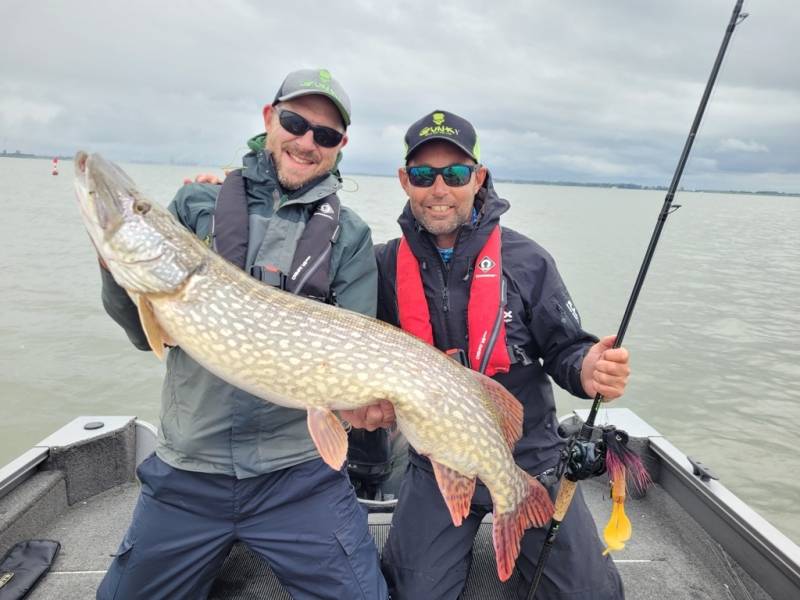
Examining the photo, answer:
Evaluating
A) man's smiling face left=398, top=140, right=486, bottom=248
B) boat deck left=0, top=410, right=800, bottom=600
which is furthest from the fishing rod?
man's smiling face left=398, top=140, right=486, bottom=248

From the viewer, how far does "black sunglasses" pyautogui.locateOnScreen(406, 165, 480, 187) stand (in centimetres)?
308

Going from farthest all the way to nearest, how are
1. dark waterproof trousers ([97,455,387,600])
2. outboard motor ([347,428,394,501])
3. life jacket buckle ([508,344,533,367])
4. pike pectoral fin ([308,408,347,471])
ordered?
outboard motor ([347,428,394,501]) → life jacket buckle ([508,344,533,367]) → dark waterproof trousers ([97,455,387,600]) → pike pectoral fin ([308,408,347,471])

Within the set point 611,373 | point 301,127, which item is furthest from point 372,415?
point 301,127

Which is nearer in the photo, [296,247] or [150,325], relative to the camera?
[150,325]

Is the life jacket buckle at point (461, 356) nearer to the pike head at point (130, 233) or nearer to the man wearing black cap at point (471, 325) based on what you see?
the man wearing black cap at point (471, 325)

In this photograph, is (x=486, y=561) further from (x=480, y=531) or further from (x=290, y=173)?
(x=290, y=173)

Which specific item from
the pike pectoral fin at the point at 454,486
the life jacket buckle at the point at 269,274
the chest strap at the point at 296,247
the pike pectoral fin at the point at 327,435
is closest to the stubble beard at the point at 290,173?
the chest strap at the point at 296,247

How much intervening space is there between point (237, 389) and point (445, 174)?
1.62 m

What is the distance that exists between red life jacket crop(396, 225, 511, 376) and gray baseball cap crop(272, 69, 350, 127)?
0.92 m

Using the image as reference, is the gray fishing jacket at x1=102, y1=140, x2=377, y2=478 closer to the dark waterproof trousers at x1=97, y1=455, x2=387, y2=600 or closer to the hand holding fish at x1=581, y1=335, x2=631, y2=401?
the dark waterproof trousers at x1=97, y1=455, x2=387, y2=600

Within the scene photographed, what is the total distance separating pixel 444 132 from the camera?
3.07 m

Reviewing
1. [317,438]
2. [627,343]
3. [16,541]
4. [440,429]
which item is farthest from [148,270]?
[627,343]

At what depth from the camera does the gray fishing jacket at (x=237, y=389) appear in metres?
→ 2.53

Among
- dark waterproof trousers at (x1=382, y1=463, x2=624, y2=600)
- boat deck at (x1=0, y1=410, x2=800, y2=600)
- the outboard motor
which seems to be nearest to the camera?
dark waterproof trousers at (x1=382, y1=463, x2=624, y2=600)
